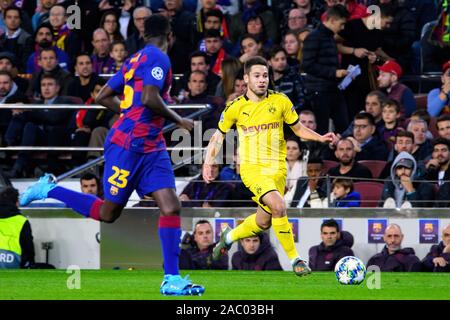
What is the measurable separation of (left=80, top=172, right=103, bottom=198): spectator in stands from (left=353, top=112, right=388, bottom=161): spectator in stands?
11.7ft

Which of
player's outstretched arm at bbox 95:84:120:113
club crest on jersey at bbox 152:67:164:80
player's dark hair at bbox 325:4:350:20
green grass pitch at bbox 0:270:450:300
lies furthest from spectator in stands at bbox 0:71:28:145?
club crest on jersey at bbox 152:67:164:80

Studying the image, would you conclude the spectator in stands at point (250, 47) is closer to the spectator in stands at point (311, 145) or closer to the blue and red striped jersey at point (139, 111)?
the spectator in stands at point (311, 145)

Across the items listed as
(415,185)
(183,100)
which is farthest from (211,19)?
(415,185)

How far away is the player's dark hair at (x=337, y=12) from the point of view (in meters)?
19.2

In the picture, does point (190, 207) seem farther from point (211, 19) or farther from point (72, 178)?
point (211, 19)

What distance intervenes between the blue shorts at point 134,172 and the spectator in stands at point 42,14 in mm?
10993

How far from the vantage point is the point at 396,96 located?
62.7 ft

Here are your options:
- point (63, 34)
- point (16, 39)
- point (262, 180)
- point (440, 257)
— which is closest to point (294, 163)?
point (440, 257)

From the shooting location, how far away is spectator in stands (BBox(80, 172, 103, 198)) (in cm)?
1788

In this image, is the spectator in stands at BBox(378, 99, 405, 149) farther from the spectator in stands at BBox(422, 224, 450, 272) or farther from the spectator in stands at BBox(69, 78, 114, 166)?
the spectator in stands at BBox(69, 78, 114, 166)

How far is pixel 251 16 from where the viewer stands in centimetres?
2061

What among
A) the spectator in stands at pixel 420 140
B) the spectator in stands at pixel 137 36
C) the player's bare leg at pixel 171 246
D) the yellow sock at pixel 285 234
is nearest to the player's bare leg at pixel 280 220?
the yellow sock at pixel 285 234
